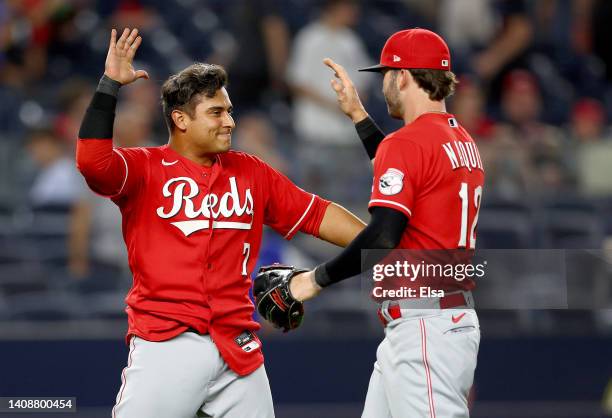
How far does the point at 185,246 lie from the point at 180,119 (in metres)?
0.51

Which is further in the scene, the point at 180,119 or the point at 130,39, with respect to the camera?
the point at 180,119

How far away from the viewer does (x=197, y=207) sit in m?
4.36

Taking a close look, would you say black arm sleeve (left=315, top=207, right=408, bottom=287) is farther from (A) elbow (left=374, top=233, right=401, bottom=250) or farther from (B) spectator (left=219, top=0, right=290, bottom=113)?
(B) spectator (left=219, top=0, right=290, bottom=113)

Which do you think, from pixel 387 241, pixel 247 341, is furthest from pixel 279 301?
pixel 387 241

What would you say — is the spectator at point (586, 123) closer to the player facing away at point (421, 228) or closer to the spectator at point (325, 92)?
the spectator at point (325, 92)

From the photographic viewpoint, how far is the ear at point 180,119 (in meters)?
4.44

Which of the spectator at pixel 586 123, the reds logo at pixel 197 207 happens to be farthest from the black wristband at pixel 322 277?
the spectator at pixel 586 123

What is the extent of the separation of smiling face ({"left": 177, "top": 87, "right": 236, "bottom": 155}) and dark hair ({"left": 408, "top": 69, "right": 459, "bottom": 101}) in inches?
29.8

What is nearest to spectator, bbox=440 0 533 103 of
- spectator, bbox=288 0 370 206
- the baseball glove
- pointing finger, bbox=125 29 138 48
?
spectator, bbox=288 0 370 206

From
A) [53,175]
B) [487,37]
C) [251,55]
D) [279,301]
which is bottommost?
[279,301]

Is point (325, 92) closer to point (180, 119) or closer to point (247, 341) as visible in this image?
point (180, 119)

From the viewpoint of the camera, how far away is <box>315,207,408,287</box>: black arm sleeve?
13.5ft

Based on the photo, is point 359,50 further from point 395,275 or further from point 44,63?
point 395,275

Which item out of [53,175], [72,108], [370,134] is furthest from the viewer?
[72,108]
